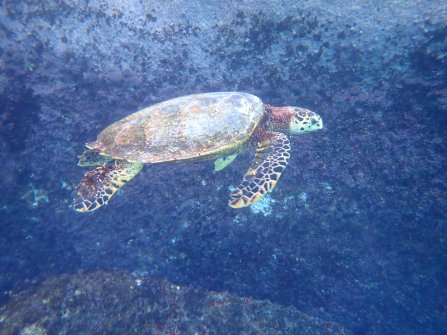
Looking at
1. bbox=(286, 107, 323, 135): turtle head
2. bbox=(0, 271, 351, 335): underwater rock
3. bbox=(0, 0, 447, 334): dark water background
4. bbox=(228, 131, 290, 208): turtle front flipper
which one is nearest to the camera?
bbox=(228, 131, 290, 208): turtle front flipper

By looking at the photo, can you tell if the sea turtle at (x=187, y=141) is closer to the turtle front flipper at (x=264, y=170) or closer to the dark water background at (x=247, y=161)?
the turtle front flipper at (x=264, y=170)

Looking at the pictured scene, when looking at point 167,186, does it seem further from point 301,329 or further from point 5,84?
point 301,329

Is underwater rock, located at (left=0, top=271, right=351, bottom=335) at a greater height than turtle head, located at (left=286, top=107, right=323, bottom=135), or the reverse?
turtle head, located at (left=286, top=107, right=323, bottom=135)

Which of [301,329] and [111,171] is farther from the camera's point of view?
[301,329]

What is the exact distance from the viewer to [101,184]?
426cm

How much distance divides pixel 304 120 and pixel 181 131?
7.16ft

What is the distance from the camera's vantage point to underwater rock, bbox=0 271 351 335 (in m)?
4.54

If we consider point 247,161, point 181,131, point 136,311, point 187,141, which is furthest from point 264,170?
point 136,311

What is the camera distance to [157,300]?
191 inches

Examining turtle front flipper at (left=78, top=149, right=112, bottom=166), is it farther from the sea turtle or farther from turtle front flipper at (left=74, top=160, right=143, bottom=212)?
turtle front flipper at (left=74, top=160, right=143, bottom=212)

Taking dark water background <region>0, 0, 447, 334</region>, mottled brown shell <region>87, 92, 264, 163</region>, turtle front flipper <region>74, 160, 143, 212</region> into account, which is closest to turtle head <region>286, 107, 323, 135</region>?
dark water background <region>0, 0, 447, 334</region>

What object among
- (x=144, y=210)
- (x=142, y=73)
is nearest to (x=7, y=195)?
(x=144, y=210)

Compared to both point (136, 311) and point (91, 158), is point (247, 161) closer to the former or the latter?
point (91, 158)

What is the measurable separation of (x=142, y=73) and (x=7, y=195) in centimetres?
339
